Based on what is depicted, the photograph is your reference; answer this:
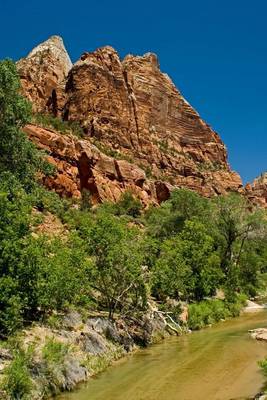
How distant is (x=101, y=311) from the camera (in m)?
25.5

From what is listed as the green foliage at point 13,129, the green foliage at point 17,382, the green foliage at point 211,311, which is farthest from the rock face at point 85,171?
the green foliage at point 17,382

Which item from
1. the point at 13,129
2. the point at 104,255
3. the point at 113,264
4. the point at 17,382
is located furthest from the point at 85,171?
the point at 17,382

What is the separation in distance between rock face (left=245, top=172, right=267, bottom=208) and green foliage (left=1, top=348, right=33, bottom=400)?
126817 mm

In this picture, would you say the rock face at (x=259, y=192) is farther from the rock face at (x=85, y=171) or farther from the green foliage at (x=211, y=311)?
the green foliage at (x=211, y=311)

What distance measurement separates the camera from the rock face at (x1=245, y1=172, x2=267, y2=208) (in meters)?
140

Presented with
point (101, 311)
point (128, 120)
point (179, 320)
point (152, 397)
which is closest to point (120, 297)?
point (101, 311)

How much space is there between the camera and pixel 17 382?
45.2 ft

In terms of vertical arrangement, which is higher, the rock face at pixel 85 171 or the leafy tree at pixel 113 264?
the rock face at pixel 85 171

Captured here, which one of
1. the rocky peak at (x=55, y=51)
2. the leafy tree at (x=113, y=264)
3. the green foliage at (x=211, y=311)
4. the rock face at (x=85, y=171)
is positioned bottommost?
the green foliage at (x=211, y=311)

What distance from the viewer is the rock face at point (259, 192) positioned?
139625mm

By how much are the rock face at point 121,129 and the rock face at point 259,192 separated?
1744 cm

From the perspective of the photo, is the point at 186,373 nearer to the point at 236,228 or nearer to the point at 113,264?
the point at 113,264

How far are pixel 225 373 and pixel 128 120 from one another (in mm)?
86351

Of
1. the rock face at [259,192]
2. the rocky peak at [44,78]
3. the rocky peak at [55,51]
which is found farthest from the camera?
the rock face at [259,192]
